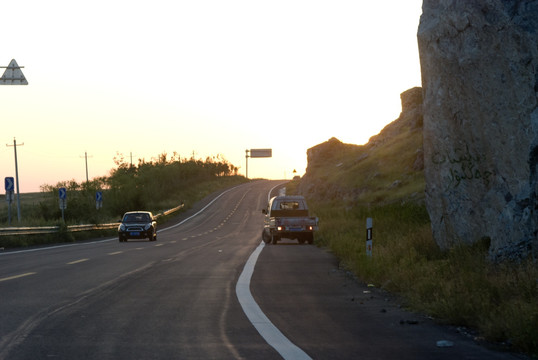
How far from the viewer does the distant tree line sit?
75.5 m

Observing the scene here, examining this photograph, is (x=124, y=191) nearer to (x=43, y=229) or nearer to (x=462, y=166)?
(x=43, y=229)

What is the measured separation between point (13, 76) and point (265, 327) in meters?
23.1

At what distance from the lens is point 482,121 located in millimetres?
14648

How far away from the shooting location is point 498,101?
1371 cm

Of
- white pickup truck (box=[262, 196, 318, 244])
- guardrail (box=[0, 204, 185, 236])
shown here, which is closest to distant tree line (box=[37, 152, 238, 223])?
guardrail (box=[0, 204, 185, 236])

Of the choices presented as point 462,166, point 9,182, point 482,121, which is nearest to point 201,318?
point 482,121

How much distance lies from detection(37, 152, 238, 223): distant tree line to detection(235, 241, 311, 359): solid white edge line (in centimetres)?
4059

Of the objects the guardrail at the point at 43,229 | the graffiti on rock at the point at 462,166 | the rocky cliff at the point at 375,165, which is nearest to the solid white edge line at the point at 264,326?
the graffiti on rock at the point at 462,166

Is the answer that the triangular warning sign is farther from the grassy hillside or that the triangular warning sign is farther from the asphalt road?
the grassy hillside

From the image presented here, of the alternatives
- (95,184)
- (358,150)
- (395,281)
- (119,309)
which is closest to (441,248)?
(395,281)

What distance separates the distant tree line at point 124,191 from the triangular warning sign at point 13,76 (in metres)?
23.7

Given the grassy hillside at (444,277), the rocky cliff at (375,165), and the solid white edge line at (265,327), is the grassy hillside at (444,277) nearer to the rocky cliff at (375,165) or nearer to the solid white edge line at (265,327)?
the solid white edge line at (265,327)

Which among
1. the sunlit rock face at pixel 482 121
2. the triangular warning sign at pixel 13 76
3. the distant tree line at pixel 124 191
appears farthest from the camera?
the distant tree line at pixel 124 191

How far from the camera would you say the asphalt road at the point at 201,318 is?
7.58 m
